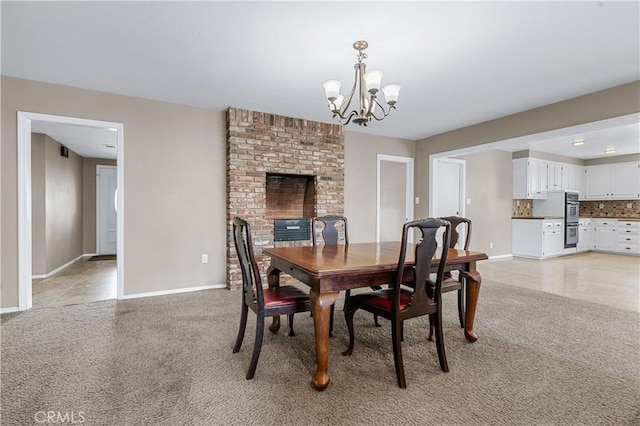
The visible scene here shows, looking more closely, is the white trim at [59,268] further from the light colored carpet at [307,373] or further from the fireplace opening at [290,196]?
the fireplace opening at [290,196]

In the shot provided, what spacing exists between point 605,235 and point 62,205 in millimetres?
11673

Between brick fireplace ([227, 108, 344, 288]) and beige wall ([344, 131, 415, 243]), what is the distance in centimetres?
26

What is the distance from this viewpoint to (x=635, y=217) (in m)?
7.34

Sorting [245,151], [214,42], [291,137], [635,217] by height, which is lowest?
[635,217]

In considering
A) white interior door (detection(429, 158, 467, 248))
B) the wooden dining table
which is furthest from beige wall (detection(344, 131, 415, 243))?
the wooden dining table

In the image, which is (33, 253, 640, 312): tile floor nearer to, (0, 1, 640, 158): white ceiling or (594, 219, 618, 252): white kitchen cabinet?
(594, 219, 618, 252): white kitchen cabinet

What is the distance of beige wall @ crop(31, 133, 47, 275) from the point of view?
463 cm

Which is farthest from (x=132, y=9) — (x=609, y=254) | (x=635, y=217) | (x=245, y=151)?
(x=635, y=217)

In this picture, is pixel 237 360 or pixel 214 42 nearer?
pixel 237 360

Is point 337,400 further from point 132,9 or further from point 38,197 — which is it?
point 38,197

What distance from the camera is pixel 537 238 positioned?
6496mm

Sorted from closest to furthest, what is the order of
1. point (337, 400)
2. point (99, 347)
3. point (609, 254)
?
1. point (337, 400)
2. point (99, 347)
3. point (609, 254)

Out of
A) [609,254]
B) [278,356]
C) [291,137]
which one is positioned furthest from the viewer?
[609,254]

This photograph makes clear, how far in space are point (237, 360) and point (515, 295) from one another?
11.2ft
